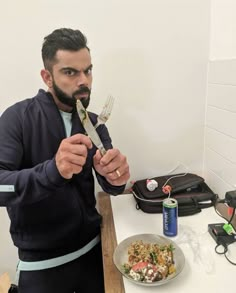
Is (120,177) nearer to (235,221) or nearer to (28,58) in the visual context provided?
(235,221)

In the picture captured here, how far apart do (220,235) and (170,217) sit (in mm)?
180

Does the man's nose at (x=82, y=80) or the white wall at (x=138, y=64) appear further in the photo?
the white wall at (x=138, y=64)

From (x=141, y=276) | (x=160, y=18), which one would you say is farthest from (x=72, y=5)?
(x=141, y=276)

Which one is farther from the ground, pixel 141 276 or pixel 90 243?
pixel 141 276

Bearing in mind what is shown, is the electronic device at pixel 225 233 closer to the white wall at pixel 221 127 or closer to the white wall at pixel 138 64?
the white wall at pixel 221 127

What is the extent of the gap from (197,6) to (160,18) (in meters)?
0.18

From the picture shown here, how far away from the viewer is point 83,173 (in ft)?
3.49

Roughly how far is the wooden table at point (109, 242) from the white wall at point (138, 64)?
0.24m

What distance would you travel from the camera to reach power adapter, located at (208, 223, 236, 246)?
93 centimetres

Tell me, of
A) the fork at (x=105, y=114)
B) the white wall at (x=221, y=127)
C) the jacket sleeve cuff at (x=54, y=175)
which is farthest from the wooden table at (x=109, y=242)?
the fork at (x=105, y=114)

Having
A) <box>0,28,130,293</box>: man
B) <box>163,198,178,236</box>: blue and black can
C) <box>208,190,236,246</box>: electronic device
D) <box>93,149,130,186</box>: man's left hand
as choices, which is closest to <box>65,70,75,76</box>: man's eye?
<box>0,28,130,293</box>: man

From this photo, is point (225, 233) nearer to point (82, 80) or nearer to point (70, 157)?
point (70, 157)

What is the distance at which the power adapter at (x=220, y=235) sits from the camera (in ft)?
3.05

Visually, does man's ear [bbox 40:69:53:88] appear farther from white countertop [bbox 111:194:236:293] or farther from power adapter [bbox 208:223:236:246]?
power adapter [bbox 208:223:236:246]
